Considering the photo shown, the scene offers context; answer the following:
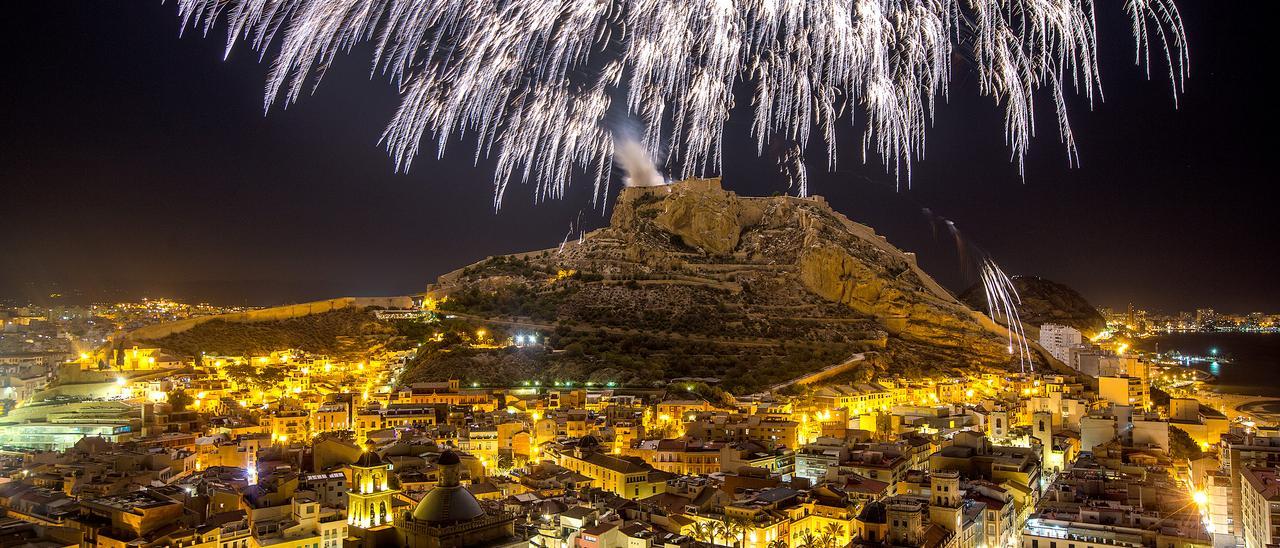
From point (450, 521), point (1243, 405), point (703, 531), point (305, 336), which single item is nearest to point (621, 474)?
point (703, 531)

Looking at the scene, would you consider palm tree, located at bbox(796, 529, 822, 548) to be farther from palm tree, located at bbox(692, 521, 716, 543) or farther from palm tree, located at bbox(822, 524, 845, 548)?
palm tree, located at bbox(692, 521, 716, 543)

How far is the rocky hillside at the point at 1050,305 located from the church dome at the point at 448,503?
51.6m

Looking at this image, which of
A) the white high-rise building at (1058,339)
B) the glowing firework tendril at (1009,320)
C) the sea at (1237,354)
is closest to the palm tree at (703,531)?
the glowing firework tendril at (1009,320)

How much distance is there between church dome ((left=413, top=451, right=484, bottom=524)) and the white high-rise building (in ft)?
134

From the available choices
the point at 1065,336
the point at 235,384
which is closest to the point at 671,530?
the point at 235,384

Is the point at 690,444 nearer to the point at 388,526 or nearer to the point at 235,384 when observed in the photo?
the point at 388,526

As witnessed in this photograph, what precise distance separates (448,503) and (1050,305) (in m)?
59.6

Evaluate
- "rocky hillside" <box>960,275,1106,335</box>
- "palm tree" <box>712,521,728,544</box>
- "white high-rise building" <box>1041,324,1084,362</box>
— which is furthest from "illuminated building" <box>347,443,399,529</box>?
"rocky hillside" <box>960,275,1106,335</box>

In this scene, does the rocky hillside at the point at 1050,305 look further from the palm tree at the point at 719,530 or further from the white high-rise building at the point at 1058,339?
the palm tree at the point at 719,530

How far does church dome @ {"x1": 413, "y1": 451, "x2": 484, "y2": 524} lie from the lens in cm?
1242

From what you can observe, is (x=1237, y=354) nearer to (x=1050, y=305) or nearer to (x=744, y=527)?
(x=1050, y=305)

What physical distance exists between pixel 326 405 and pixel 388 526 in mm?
13688

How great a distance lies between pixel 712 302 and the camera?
44.8m

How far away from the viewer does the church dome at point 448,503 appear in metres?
12.4
